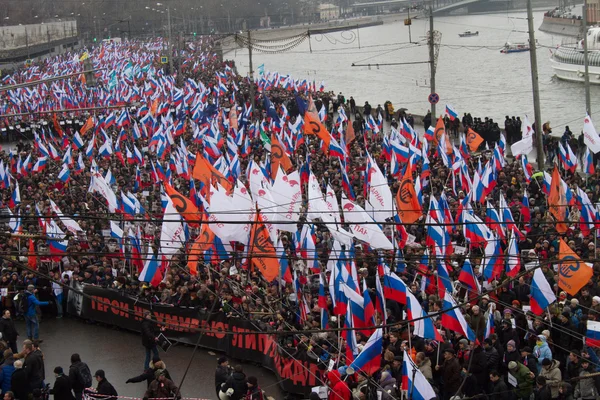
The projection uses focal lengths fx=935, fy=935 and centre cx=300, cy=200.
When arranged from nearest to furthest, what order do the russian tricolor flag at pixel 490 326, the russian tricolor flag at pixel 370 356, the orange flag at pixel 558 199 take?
1. the russian tricolor flag at pixel 370 356
2. the russian tricolor flag at pixel 490 326
3. the orange flag at pixel 558 199

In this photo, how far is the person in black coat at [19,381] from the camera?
12445mm

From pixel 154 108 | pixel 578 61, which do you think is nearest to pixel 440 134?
pixel 154 108

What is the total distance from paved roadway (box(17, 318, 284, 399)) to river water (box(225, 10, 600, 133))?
82.9 feet

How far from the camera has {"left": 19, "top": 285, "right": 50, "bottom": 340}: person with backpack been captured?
15414 mm

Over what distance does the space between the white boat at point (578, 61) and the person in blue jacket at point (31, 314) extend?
46.9 m

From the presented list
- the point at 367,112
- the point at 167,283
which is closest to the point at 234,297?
the point at 167,283

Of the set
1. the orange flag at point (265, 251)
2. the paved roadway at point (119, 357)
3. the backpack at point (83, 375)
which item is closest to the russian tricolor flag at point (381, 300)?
the paved roadway at point (119, 357)

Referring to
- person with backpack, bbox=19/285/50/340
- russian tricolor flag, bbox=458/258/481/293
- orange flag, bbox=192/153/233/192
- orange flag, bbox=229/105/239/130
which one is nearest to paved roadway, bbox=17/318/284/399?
person with backpack, bbox=19/285/50/340

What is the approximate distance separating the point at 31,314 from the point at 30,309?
0.40 ft

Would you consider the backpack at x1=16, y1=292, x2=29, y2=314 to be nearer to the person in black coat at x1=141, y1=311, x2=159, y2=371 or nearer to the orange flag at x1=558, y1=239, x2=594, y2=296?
the person in black coat at x1=141, y1=311, x2=159, y2=371

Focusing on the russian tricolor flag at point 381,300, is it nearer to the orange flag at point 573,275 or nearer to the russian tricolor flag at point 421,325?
the russian tricolor flag at point 421,325

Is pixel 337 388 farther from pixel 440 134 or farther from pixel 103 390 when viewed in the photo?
pixel 440 134

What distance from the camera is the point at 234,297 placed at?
1480cm

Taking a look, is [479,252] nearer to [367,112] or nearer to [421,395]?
[421,395]
